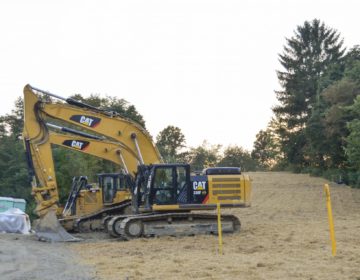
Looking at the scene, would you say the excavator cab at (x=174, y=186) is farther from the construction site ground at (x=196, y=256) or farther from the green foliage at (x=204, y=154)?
the green foliage at (x=204, y=154)

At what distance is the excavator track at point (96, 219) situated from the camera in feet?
70.2

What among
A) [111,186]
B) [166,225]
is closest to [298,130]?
[111,186]

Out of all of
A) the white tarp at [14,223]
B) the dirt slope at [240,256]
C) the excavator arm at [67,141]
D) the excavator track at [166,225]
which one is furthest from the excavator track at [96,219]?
the dirt slope at [240,256]

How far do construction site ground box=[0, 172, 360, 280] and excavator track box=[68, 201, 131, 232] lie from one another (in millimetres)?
891

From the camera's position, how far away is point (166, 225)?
59.9ft

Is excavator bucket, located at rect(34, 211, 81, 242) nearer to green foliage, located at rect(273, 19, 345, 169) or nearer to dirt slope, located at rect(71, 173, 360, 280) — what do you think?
dirt slope, located at rect(71, 173, 360, 280)

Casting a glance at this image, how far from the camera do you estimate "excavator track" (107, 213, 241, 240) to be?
18.0m

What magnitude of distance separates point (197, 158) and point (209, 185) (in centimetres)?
6842

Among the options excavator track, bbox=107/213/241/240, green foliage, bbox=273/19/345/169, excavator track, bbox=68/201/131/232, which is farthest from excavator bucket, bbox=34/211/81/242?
green foliage, bbox=273/19/345/169

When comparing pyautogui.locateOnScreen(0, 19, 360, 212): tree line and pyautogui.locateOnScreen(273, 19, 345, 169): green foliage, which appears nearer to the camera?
pyautogui.locateOnScreen(0, 19, 360, 212): tree line

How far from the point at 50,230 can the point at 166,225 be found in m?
3.59

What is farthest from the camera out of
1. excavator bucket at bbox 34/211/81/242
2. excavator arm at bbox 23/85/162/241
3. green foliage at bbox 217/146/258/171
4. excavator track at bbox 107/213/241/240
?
green foliage at bbox 217/146/258/171

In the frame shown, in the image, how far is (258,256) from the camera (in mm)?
12633

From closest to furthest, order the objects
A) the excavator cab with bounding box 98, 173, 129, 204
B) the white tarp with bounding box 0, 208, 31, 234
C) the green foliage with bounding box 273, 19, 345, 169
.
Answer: the white tarp with bounding box 0, 208, 31, 234, the excavator cab with bounding box 98, 173, 129, 204, the green foliage with bounding box 273, 19, 345, 169
